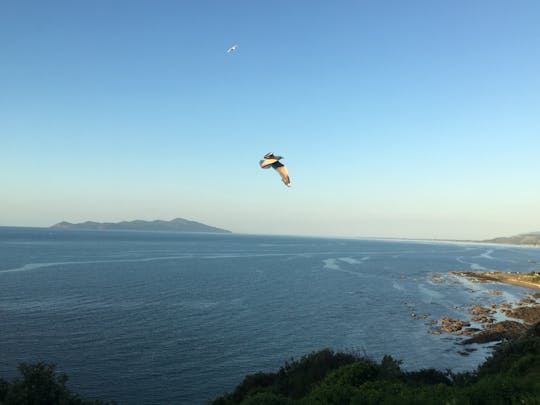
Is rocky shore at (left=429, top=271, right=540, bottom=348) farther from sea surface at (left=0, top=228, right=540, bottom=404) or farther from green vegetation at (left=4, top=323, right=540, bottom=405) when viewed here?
green vegetation at (left=4, top=323, right=540, bottom=405)

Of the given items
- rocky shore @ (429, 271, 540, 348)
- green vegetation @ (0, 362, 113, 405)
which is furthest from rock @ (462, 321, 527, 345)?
green vegetation @ (0, 362, 113, 405)

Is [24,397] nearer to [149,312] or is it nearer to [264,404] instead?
[264,404]

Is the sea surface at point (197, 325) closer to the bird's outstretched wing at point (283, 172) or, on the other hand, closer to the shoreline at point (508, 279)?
the shoreline at point (508, 279)

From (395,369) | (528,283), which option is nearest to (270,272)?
(528,283)

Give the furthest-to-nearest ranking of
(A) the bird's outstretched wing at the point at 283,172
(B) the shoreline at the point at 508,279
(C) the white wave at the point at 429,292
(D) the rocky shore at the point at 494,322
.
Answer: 1. (B) the shoreline at the point at 508,279
2. (C) the white wave at the point at 429,292
3. (D) the rocky shore at the point at 494,322
4. (A) the bird's outstretched wing at the point at 283,172

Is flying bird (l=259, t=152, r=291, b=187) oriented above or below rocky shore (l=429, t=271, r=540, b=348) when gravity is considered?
above

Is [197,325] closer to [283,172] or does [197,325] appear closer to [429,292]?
[283,172]

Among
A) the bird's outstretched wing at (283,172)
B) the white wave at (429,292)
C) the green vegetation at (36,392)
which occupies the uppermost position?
the bird's outstretched wing at (283,172)

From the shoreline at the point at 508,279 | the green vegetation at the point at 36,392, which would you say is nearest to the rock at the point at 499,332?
the green vegetation at the point at 36,392
